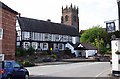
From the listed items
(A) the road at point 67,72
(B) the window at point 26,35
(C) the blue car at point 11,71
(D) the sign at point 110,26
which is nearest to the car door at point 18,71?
(C) the blue car at point 11,71

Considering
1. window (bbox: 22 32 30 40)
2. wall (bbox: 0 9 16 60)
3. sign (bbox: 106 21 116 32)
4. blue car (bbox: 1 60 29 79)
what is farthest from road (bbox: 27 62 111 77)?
window (bbox: 22 32 30 40)

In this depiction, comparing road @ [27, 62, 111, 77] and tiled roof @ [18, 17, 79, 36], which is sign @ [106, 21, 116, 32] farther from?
tiled roof @ [18, 17, 79, 36]

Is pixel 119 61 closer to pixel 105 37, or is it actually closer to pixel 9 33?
→ pixel 9 33

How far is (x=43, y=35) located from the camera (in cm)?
7256

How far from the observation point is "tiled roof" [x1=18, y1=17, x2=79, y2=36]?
67312 millimetres

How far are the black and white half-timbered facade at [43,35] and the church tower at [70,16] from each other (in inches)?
1017

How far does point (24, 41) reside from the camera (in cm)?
6606

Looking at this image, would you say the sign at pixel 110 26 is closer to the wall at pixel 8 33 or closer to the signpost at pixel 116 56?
the signpost at pixel 116 56

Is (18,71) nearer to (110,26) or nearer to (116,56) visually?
(116,56)

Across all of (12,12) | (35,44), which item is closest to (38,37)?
(35,44)

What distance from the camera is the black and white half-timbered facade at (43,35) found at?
6588 centimetres

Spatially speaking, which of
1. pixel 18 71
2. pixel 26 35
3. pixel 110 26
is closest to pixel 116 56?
pixel 110 26

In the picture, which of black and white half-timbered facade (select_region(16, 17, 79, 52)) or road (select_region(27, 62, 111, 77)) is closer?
road (select_region(27, 62, 111, 77))

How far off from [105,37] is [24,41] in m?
44.8
